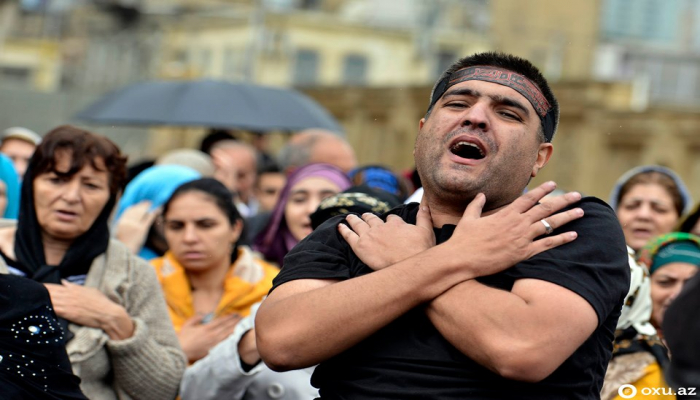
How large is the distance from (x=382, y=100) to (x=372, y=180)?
1178 cm

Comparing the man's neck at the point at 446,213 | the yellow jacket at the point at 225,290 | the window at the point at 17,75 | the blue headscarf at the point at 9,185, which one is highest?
the man's neck at the point at 446,213

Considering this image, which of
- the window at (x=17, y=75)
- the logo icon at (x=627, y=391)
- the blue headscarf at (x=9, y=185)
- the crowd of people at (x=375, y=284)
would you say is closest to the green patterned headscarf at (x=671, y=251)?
the crowd of people at (x=375, y=284)

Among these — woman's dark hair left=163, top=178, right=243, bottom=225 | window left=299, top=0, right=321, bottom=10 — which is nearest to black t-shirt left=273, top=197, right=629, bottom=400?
woman's dark hair left=163, top=178, right=243, bottom=225

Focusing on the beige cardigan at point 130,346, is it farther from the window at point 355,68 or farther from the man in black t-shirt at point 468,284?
the window at point 355,68

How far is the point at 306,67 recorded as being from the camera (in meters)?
33.2

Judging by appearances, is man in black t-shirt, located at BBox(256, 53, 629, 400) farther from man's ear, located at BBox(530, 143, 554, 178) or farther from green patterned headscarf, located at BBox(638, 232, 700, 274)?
green patterned headscarf, located at BBox(638, 232, 700, 274)

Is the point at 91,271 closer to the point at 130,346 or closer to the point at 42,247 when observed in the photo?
the point at 42,247

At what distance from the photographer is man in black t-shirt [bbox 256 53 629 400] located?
10.6 ft

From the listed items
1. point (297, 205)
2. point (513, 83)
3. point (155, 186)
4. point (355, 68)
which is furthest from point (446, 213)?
point (355, 68)

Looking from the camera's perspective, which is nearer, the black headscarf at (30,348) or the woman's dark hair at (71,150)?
the black headscarf at (30,348)

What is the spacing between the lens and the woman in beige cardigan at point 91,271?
4668mm

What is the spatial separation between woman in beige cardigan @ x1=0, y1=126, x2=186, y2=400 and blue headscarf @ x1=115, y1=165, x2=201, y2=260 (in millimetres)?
1365

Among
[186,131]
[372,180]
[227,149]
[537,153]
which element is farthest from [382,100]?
[537,153]

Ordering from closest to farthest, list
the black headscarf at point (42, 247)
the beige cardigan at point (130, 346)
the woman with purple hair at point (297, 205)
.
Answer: the beige cardigan at point (130, 346) → the black headscarf at point (42, 247) → the woman with purple hair at point (297, 205)
